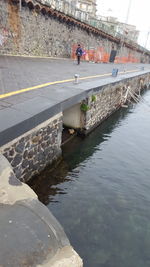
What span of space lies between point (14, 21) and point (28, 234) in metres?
18.4

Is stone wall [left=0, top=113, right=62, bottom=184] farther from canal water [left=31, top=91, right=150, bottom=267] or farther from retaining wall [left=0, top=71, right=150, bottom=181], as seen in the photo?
canal water [left=31, top=91, right=150, bottom=267]

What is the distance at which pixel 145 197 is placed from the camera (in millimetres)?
6648

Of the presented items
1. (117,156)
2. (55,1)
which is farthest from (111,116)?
(55,1)

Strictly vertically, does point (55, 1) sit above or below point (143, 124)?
above

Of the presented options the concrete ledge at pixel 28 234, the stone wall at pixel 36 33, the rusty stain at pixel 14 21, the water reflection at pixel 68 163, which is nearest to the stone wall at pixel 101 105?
the water reflection at pixel 68 163

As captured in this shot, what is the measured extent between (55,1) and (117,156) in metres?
20.7

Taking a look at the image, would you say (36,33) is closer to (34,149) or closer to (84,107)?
(84,107)

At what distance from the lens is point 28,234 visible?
2.61 m

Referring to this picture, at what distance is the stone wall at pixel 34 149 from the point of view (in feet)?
16.9

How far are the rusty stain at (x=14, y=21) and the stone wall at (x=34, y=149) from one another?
44.6 feet

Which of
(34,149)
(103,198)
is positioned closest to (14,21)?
(34,149)

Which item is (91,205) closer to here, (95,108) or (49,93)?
(49,93)

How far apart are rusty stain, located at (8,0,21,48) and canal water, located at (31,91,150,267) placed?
12.3 meters

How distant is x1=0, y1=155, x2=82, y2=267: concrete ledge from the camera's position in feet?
7.65
